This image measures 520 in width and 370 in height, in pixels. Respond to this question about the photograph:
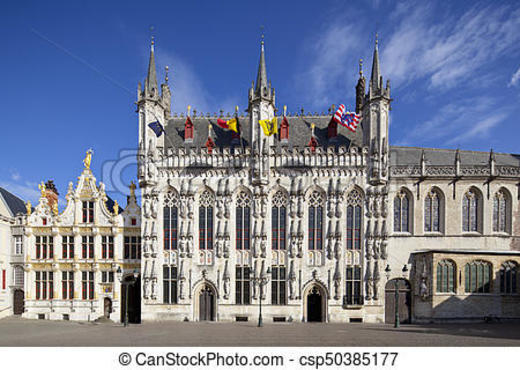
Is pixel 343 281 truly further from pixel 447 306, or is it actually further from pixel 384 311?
pixel 447 306

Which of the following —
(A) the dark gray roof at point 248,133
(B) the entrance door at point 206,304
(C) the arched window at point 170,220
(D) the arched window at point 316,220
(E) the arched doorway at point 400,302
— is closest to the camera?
(E) the arched doorway at point 400,302

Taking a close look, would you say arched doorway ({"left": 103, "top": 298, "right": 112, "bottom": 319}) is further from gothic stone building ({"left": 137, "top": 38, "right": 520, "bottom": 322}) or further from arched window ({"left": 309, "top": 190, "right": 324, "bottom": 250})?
→ arched window ({"left": 309, "top": 190, "right": 324, "bottom": 250})

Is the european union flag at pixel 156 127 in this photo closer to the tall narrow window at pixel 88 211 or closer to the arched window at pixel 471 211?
the tall narrow window at pixel 88 211

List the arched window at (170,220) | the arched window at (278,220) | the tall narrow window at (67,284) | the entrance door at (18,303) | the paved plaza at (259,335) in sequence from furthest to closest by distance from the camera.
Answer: the entrance door at (18,303), the tall narrow window at (67,284), the arched window at (170,220), the arched window at (278,220), the paved plaza at (259,335)

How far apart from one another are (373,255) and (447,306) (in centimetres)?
764

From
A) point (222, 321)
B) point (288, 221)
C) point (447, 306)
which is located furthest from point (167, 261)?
point (447, 306)

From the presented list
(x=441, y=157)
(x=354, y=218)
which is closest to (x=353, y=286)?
(x=354, y=218)

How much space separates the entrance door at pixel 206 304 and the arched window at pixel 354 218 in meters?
13.6

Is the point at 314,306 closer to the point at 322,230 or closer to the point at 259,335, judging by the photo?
the point at 322,230

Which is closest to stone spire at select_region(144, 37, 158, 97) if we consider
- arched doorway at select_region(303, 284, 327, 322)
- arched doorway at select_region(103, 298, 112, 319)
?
arched doorway at select_region(103, 298, 112, 319)

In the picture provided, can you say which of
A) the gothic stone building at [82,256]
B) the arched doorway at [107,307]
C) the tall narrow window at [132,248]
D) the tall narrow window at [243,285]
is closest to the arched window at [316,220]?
the tall narrow window at [243,285]

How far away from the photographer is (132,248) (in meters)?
36.5

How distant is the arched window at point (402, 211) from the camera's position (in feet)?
114

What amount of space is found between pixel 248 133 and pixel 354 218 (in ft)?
44.7
